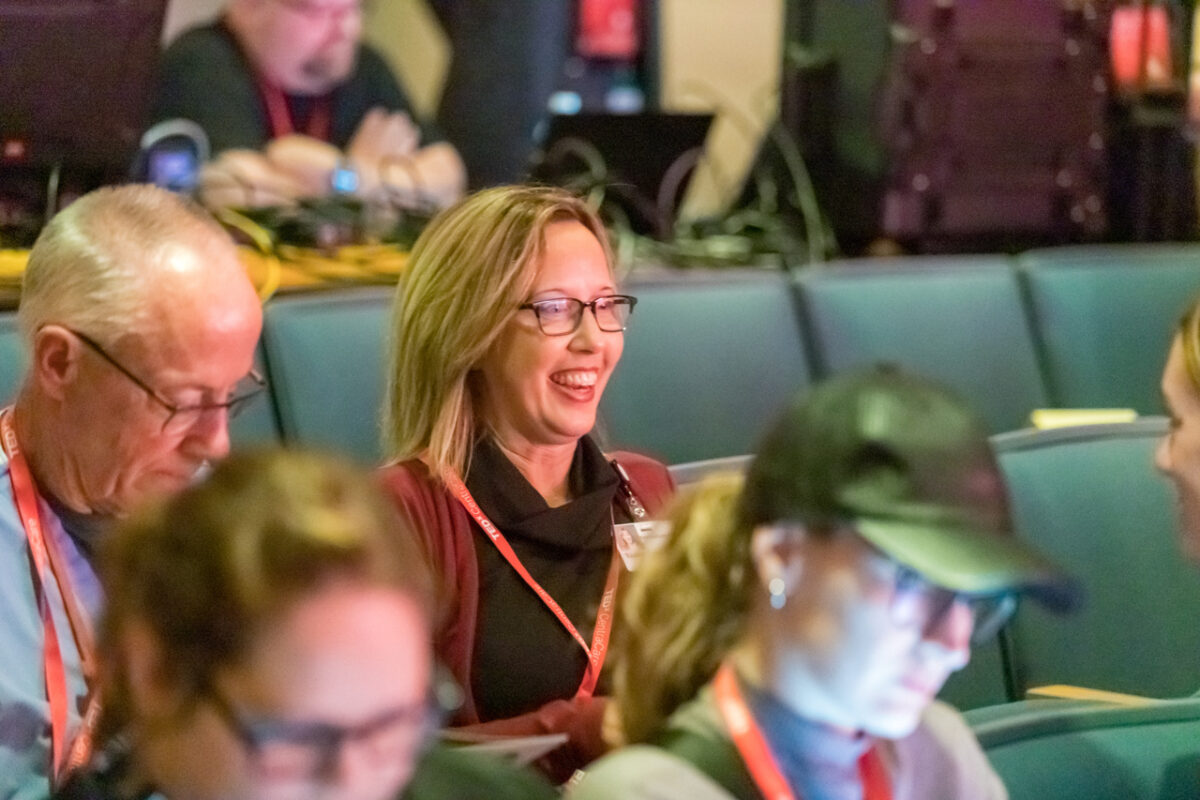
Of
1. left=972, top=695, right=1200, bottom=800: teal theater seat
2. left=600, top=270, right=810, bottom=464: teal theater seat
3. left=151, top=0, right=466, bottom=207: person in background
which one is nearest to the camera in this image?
left=972, top=695, right=1200, bottom=800: teal theater seat

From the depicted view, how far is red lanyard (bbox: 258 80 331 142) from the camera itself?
3.21 meters

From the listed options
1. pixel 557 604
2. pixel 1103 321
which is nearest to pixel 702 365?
pixel 557 604

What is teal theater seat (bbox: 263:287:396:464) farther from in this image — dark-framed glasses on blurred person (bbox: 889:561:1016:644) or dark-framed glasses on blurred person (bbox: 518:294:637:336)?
dark-framed glasses on blurred person (bbox: 889:561:1016:644)

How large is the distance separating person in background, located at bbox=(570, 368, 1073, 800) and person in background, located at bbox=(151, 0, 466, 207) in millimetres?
1915

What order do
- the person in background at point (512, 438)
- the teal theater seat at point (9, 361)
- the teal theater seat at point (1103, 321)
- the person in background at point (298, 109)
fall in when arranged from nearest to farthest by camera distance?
the person in background at point (512, 438), the teal theater seat at point (9, 361), the person in background at point (298, 109), the teal theater seat at point (1103, 321)

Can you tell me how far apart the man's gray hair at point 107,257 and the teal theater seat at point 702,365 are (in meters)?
1.01

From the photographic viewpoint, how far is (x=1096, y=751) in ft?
3.88

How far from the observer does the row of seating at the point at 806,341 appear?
210cm

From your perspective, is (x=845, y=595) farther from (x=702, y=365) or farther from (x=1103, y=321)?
(x=1103, y=321)

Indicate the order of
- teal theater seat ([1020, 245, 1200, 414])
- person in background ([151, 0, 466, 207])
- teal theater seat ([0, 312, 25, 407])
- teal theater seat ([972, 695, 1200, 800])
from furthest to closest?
teal theater seat ([1020, 245, 1200, 414])
person in background ([151, 0, 466, 207])
teal theater seat ([0, 312, 25, 407])
teal theater seat ([972, 695, 1200, 800])

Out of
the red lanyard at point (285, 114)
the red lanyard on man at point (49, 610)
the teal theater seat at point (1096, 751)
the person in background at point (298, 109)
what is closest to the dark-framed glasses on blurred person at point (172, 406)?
the red lanyard on man at point (49, 610)

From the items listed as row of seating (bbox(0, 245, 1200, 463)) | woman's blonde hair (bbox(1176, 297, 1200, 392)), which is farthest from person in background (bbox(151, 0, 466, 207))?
woman's blonde hair (bbox(1176, 297, 1200, 392))

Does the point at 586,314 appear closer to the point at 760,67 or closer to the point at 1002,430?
the point at 1002,430

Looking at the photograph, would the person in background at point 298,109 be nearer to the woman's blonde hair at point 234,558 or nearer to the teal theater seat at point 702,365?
the teal theater seat at point 702,365
